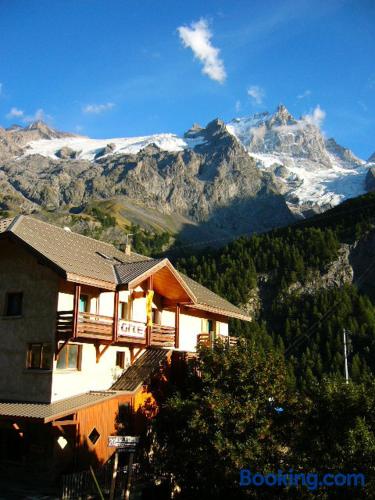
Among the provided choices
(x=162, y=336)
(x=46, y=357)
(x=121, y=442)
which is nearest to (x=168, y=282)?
(x=162, y=336)

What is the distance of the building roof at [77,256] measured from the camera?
987 inches

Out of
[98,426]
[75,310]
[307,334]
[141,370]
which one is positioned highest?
[307,334]

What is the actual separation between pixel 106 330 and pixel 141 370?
3970 millimetres

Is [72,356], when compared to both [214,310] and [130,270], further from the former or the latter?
[214,310]

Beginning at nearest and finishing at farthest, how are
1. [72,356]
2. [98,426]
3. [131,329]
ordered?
[98,426]
[72,356]
[131,329]

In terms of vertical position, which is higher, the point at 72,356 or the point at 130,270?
the point at 130,270

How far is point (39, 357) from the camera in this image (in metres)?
25.5

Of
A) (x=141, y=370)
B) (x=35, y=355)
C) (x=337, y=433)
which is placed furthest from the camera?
(x=141, y=370)

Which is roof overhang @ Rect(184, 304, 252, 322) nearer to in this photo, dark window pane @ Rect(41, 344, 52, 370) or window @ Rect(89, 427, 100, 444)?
dark window pane @ Rect(41, 344, 52, 370)

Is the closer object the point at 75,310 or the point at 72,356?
the point at 75,310

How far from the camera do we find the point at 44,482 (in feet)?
78.3

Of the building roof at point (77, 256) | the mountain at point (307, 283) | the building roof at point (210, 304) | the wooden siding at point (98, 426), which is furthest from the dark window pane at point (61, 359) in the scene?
Result: the mountain at point (307, 283)

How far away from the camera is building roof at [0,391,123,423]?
73.5ft

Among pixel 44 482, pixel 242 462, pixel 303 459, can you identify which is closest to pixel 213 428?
pixel 242 462
